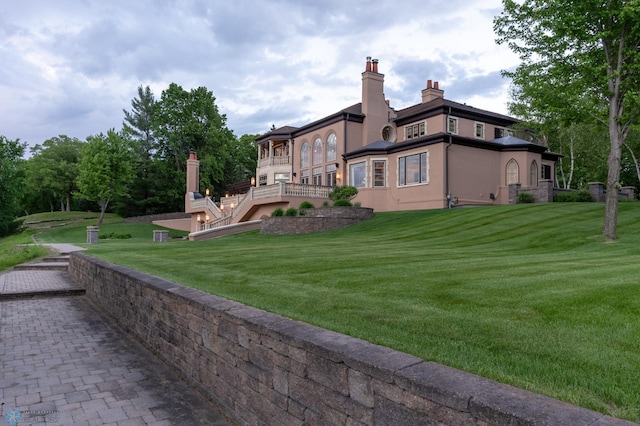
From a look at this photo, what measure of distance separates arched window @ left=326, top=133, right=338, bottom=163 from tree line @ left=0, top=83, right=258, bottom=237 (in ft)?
62.3

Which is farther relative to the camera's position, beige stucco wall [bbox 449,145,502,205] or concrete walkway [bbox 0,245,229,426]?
beige stucco wall [bbox 449,145,502,205]

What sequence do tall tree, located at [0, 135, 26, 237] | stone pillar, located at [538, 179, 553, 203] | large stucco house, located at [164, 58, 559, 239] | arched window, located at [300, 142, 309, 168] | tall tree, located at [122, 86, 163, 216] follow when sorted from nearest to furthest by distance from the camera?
stone pillar, located at [538, 179, 553, 203] → large stucco house, located at [164, 58, 559, 239] → tall tree, located at [0, 135, 26, 237] → arched window, located at [300, 142, 309, 168] → tall tree, located at [122, 86, 163, 216]

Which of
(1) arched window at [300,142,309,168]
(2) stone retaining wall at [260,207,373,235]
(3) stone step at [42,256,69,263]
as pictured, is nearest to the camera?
(3) stone step at [42,256,69,263]

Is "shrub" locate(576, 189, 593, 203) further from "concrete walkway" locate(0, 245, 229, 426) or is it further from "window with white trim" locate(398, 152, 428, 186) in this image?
"concrete walkway" locate(0, 245, 229, 426)

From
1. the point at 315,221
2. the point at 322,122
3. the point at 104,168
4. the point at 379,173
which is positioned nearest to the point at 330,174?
the point at 322,122

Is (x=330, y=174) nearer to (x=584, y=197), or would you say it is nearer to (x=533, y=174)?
(x=533, y=174)

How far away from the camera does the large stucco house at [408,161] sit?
2572 cm

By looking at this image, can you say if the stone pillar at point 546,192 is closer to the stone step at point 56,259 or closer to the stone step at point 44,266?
the stone step at point 44,266

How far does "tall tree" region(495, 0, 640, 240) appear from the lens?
42.1 ft

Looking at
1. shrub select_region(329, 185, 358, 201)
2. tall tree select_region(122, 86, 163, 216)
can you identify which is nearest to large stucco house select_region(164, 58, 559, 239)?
shrub select_region(329, 185, 358, 201)

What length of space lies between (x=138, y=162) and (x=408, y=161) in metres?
36.5

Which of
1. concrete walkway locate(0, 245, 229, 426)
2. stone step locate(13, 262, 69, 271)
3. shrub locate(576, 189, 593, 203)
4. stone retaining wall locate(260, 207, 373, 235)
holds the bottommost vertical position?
concrete walkway locate(0, 245, 229, 426)

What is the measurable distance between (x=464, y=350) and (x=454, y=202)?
23.3 metres

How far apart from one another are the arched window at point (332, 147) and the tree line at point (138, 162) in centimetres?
1898
